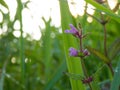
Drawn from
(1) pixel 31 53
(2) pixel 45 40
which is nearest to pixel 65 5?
(2) pixel 45 40

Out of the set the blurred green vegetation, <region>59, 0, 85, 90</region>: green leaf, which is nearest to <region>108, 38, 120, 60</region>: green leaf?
the blurred green vegetation

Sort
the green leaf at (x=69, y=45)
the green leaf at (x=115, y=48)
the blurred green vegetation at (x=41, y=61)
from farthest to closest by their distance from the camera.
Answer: the blurred green vegetation at (x=41, y=61)
the green leaf at (x=115, y=48)
the green leaf at (x=69, y=45)

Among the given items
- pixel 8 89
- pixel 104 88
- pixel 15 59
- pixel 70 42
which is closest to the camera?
pixel 70 42

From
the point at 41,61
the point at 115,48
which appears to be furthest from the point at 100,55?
the point at 41,61

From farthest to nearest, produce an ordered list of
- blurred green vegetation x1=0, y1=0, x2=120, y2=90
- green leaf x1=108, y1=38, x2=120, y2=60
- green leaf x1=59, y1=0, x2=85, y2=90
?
1. blurred green vegetation x1=0, y1=0, x2=120, y2=90
2. green leaf x1=108, y1=38, x2=120, y2=60
3. green leaf x1=59, y1=0, x2=85, y2=90

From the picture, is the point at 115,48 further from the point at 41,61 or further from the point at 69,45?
the point at 41,61

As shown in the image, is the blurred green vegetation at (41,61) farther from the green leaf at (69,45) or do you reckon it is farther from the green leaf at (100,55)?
the green leaf at (69,45)

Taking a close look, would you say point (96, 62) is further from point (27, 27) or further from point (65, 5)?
point (65, 5)

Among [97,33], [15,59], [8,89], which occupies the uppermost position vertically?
[97,33]

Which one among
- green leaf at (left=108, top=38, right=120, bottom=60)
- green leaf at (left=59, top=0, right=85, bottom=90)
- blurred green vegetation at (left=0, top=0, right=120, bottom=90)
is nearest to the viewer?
green leaf at (left=59, top=0, right=85, bottom=90)

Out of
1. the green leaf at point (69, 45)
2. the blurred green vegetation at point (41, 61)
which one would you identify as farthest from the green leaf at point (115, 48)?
the green leaf at point (69, 45)

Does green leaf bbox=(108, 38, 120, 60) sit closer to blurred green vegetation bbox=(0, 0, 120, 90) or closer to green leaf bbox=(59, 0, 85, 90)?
blurred green vegetation bbox=(0, 0, 120, 90)
